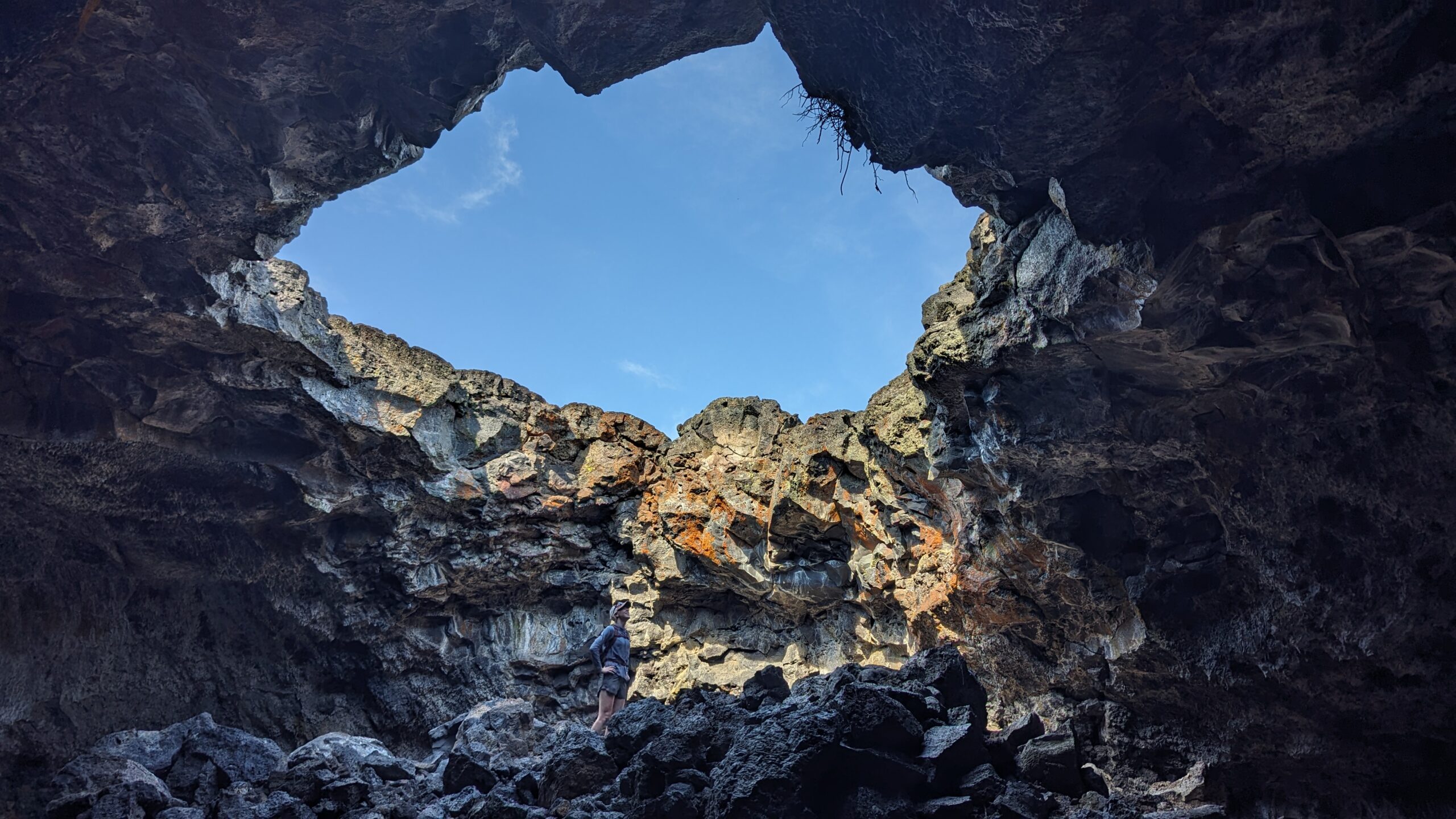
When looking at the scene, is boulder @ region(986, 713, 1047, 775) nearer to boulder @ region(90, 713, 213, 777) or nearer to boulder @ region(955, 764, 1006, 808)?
boulder @ region(955, 764, 1006, 808)

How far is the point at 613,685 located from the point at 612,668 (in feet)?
0.69

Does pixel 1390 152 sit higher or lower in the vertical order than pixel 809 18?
lower

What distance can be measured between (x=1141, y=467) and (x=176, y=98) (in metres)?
7.67

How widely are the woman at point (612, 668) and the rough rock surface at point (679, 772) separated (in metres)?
0.93

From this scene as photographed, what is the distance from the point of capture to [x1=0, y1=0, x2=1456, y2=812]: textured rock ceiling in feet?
17.1

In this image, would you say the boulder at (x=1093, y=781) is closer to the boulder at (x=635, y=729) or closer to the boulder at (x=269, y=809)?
the boulder at (x=635, y=729)

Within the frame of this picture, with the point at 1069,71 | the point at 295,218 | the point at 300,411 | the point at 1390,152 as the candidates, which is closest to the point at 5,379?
the point at 300,411

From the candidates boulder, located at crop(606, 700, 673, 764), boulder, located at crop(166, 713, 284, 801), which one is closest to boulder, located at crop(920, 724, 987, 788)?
boulder, located at crop(606, 700, 673, 764)

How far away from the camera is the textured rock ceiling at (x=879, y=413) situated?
5.20m

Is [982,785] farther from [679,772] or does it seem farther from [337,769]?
[337,769]

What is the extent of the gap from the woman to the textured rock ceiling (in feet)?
7.60

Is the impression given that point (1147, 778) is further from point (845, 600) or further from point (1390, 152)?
point (1390, 152)

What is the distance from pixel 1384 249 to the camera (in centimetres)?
522

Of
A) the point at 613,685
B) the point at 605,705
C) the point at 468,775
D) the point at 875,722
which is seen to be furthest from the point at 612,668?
the point at 875,722
